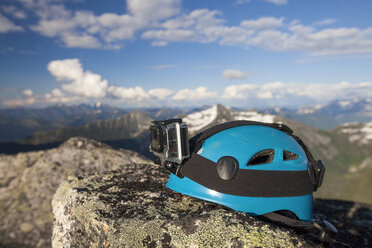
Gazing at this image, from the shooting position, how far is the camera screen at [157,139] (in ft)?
16.3

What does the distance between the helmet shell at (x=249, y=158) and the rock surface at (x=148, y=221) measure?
34 centimetres

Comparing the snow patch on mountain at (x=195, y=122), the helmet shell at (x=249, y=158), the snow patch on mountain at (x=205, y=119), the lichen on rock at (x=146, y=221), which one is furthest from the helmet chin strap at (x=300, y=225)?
the snow patch on mountain at (x=195, y=122)

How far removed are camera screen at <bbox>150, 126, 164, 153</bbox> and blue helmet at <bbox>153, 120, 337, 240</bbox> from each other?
0.45 meters

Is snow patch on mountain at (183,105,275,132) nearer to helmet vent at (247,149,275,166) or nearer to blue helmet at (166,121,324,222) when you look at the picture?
blue helmet at (166,121,324,222)

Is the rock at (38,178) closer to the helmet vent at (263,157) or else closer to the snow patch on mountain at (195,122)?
the snow patch on mountain at (195,122)

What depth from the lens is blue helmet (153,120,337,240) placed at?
497 cm

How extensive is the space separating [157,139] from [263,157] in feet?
9.10

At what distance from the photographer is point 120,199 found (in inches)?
228

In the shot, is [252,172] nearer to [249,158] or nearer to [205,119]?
[249,158]

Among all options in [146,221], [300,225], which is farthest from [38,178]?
[300,225]

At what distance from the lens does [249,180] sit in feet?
16.5

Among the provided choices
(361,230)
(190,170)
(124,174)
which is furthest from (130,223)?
(361,230)

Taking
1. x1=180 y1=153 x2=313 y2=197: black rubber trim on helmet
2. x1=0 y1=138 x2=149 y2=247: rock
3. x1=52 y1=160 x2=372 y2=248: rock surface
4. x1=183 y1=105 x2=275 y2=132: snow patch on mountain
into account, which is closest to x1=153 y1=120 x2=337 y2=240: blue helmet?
x1=180 y1=153 x2=313 y2=197: black rubber trim on helmet

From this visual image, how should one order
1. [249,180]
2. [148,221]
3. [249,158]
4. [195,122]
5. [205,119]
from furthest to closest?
[205,119] → [195,122] → [249,158] → [249,180] → [148,221]
